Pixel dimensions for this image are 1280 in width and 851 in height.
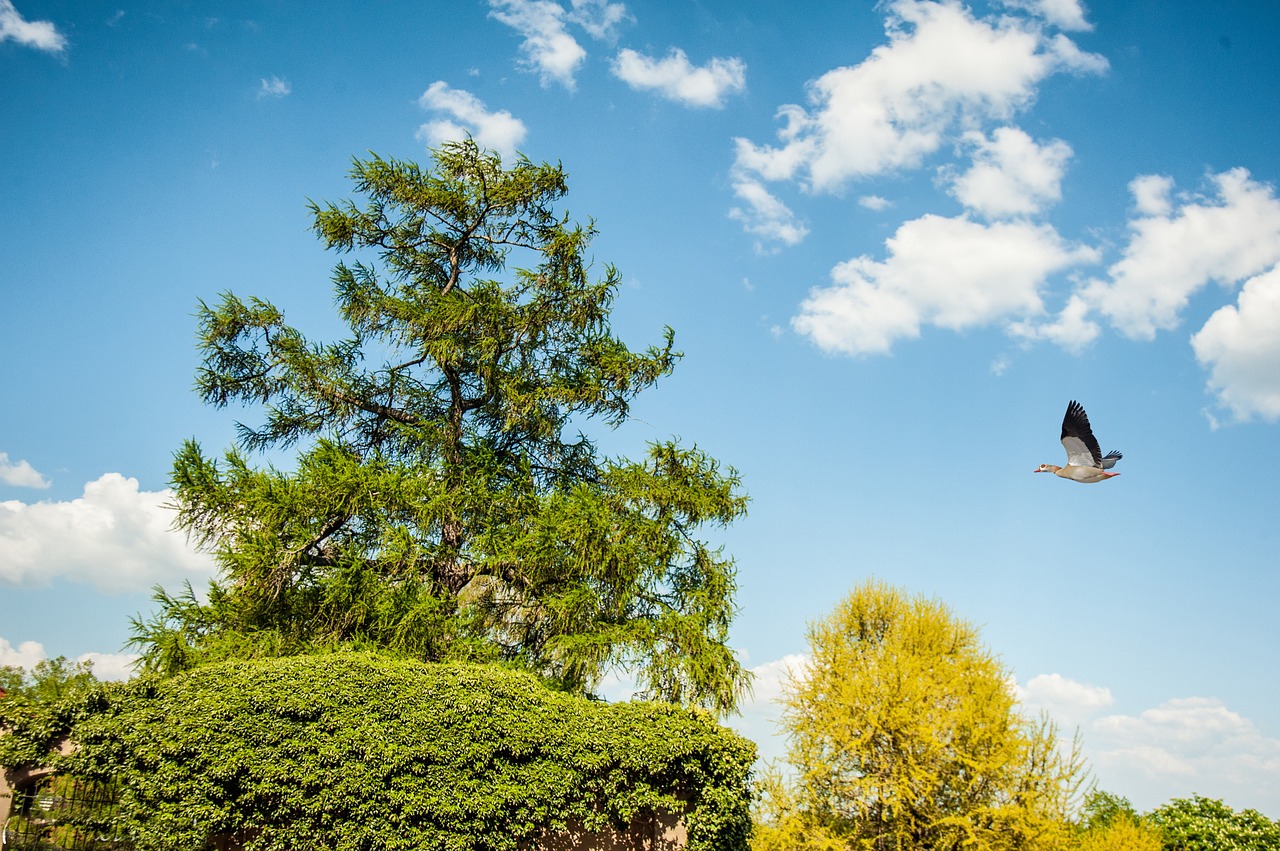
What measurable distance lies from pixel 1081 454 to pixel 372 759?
1202 cm

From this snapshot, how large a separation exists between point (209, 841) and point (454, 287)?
12026mm

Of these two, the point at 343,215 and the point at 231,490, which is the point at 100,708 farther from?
the point at 343,215

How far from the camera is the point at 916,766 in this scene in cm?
1552

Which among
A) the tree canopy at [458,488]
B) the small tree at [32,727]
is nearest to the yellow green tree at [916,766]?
the tree canopy at [458,488]

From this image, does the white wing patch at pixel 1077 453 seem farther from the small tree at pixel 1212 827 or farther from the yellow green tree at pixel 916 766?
the small tree at pixel 1212 827

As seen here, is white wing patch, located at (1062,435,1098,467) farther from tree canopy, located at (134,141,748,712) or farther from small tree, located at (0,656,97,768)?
small tree, located at (0,656,97,768)

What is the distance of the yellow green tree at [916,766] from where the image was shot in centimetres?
1542

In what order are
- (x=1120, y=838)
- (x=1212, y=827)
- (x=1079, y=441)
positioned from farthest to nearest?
(x=1212, y=827), (x=1120, y=838), (x=1079, y=441)

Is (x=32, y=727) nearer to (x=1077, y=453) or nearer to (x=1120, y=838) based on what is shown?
(x=1077, y=453)

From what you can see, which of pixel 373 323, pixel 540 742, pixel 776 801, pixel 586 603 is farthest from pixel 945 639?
pixel 373 323

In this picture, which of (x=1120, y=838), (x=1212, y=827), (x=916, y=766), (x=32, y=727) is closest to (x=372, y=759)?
(x=32, y=727)

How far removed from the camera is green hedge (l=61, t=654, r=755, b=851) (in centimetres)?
1243

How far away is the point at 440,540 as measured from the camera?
59.6 feet

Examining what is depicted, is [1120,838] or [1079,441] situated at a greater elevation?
[1079,441]
